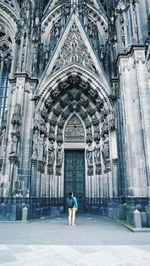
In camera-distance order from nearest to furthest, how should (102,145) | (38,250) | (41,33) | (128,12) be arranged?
(38,250) → (128,12) → (102,145) → (41,33)

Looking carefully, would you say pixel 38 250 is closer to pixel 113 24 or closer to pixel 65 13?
pixel 113 24

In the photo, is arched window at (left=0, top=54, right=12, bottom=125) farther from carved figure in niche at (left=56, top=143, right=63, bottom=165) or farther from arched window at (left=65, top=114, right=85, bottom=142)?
arched window at (left=65, top=114, right=85, bottom=142)

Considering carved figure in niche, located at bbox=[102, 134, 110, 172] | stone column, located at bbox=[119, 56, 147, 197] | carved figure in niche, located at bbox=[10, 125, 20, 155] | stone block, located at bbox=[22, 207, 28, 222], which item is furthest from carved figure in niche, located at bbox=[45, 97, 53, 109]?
stone block, located at bbox=[22, 207, 28, 222]

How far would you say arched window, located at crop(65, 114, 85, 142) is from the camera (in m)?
12.9

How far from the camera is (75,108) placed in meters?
13.2

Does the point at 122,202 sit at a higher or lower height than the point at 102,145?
lower

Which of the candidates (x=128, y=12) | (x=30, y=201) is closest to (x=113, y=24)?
(x=128, y=12)

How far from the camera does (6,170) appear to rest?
9.25m

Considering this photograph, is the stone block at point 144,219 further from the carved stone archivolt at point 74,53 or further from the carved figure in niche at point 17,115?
the carved stone archivolt at point 74,53

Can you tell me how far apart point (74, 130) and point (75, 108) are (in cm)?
167

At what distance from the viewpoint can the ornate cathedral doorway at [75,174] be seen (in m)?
11.9

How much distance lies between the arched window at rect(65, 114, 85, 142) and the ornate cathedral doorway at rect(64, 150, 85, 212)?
3.12 feet

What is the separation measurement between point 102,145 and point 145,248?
7505 millimetres

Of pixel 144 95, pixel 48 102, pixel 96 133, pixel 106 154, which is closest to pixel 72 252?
pixel 144 95
